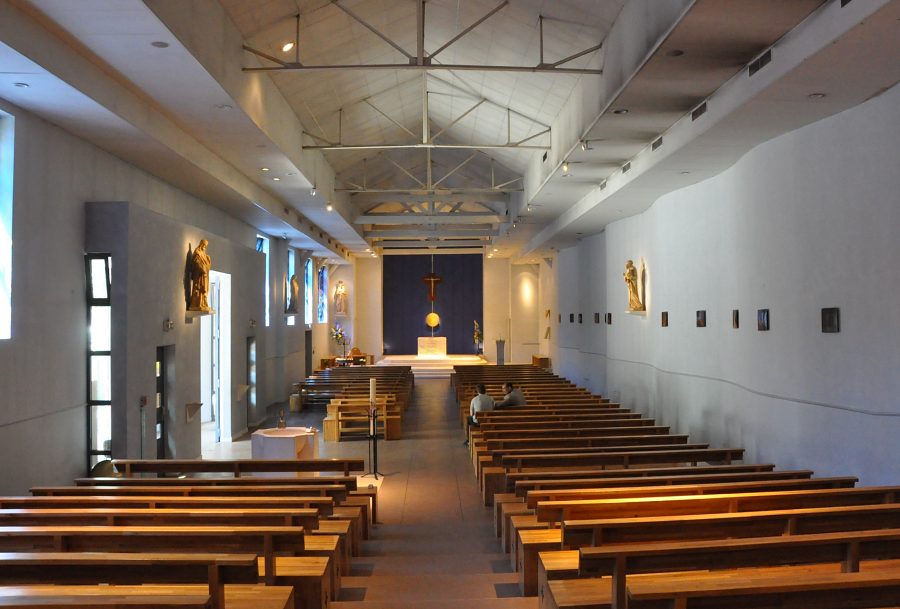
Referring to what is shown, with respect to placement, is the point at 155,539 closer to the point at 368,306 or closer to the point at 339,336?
the point at 339,336

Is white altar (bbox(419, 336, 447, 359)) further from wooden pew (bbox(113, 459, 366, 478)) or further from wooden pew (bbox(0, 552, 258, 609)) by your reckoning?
wooden pew (bbox(0, 552, 258, 609))

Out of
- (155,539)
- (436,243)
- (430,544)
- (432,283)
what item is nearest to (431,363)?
(432,283)

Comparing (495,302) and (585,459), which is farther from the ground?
(495,302)

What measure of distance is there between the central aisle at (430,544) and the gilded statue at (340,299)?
54.7 feet

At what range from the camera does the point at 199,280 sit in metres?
10.0

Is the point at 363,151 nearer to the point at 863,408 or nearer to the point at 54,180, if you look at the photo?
the point at 54,180

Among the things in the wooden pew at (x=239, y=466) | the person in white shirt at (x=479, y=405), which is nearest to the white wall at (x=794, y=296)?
the person in white shirt at (x=479, y=405)

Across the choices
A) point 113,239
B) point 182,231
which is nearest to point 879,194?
point 113,239

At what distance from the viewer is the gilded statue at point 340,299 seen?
28266 millimetres

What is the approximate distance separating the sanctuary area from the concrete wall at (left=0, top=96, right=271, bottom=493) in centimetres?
4

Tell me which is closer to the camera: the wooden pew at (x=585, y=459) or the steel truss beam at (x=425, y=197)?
the wooden pew at (x=585, y=459)

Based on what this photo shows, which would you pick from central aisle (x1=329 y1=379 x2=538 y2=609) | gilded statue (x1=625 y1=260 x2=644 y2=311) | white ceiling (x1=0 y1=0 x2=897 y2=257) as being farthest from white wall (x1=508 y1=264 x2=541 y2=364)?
central aisle (x1=329 y1=379 x2=538 y2=609)

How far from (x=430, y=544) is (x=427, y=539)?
18cm

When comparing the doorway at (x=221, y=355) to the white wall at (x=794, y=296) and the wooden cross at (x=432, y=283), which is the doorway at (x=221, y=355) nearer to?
the white wall at (x=794, y=296)
